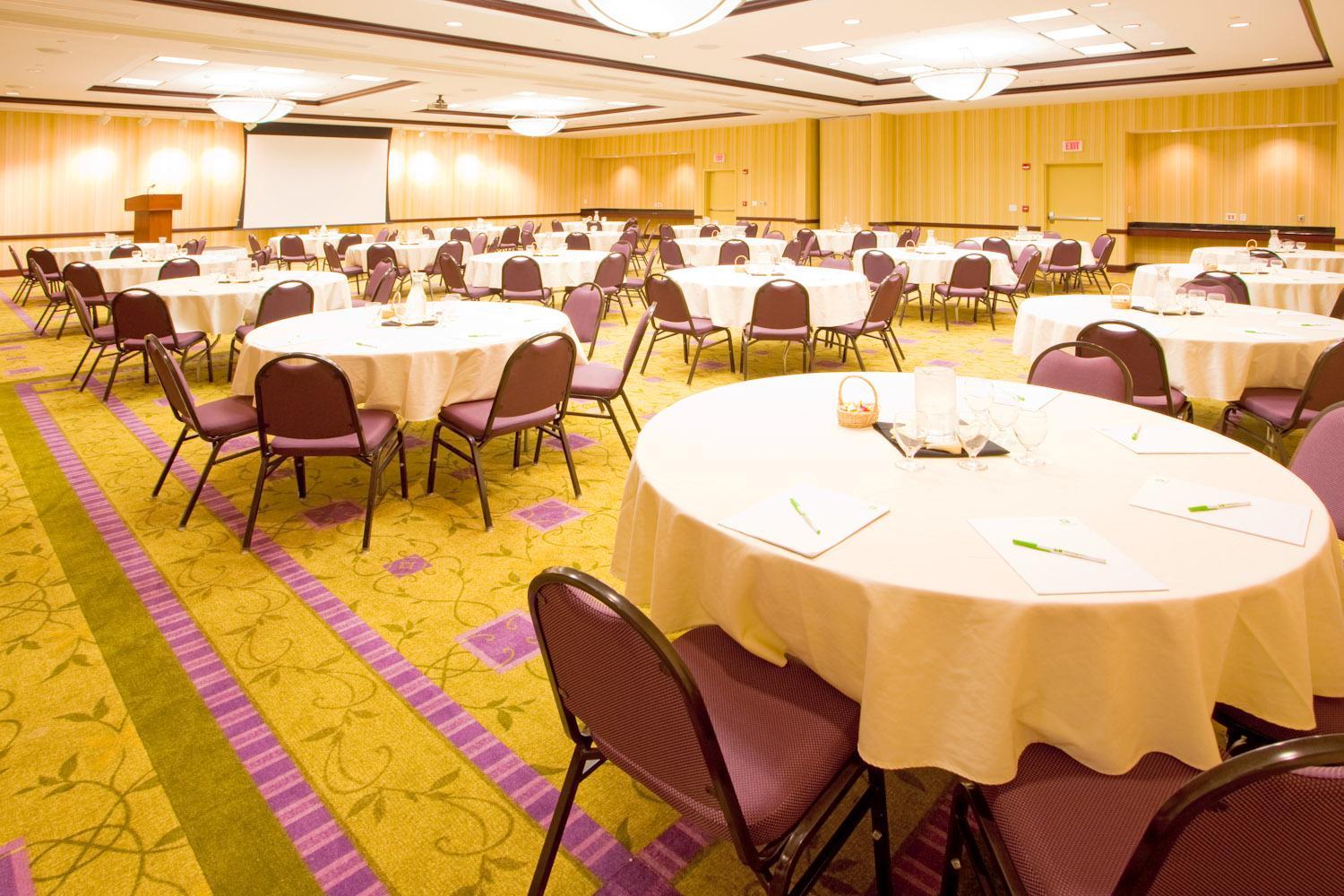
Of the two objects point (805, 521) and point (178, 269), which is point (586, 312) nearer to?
point (805, 521)

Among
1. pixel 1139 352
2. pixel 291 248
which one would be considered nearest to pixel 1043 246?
pixel 1139 352

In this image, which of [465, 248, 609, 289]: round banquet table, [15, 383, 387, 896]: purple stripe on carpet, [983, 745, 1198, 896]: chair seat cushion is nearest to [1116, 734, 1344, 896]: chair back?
[983, 745, 1198, 896]: chair seat cushion

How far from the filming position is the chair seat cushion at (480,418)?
3.92m

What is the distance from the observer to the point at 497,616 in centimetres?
323

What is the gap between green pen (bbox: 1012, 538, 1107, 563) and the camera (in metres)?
1.62

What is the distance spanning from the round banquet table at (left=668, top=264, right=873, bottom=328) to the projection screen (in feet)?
48.9

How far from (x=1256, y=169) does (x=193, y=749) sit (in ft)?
57.1

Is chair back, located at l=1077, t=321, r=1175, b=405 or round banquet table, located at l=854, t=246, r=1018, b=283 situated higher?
round banquet table, located at l=854, t=246, r=1018, b=283

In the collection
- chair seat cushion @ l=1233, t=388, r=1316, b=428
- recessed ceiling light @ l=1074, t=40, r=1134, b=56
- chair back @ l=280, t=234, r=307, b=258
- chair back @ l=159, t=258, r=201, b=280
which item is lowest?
chair seat cushion @ l=1233, t=388, r=1316, b=428

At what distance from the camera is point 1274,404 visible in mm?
4094

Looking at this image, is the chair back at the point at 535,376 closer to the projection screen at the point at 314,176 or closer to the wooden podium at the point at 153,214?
the wooden podium at the point at 153,214

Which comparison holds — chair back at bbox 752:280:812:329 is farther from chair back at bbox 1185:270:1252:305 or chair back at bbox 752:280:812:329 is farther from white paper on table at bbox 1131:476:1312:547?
white paper on table at bbox 1131:476:1312:547

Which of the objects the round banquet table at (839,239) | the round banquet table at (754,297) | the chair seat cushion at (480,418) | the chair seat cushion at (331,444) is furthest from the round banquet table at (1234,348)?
the round banquet table at (839,239)

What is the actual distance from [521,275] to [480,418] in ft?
17.0
